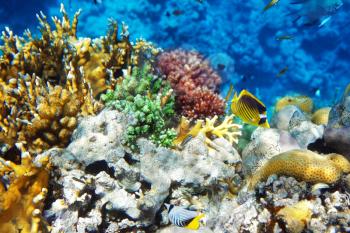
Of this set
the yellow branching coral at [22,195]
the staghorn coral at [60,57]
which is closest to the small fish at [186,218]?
the yellow branching coral at [22,195]

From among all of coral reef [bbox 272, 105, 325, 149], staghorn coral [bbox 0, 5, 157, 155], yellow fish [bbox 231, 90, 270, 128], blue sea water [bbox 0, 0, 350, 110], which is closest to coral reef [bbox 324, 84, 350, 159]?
coral reef [bbox 272, 105, 325, 149]

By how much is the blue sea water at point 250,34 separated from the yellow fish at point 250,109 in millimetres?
13461

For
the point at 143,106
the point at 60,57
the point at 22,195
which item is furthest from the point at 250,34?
the point at 22,195

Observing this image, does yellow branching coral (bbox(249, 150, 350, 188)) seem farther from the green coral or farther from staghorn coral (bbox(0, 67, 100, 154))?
staghorn coral (bbox(0, 67, 100, 154))

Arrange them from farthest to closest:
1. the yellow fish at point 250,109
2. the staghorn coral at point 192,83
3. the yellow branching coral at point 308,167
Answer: the staghorn coral at point 192,83 → the yellow fish at point 250,109 → the yellow branching coral at point 308,167

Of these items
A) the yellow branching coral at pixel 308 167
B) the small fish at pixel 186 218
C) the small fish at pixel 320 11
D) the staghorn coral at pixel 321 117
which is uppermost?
the small fish at pixel 320 11

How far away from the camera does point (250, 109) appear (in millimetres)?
3430

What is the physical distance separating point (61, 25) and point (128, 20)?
42.6 ft

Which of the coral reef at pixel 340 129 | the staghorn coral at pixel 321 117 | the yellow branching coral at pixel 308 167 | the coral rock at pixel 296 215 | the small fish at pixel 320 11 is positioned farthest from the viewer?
the small fish at pixel 320 11

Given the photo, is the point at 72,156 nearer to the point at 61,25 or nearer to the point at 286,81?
the point at 61,25

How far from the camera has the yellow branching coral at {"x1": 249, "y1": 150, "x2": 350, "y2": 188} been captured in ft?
10.3

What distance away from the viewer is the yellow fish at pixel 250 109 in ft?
11.1

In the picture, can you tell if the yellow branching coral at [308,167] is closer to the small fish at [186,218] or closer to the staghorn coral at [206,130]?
the small fish at [186,218]

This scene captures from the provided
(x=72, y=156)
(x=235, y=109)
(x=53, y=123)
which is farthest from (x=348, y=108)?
(x=53, y=123)
